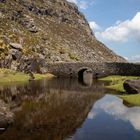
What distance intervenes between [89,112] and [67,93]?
2564 centimetres

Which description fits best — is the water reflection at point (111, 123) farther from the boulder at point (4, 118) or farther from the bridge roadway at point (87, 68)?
the bridge roadway at point (87, 68)

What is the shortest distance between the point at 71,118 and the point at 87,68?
305 ft

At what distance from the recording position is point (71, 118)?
174ft

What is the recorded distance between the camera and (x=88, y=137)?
138 ft

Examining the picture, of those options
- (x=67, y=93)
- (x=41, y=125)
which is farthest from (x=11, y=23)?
(x=41, y=125)

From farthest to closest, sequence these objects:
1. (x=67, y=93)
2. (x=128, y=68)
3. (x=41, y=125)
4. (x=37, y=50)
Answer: (x=37, y=50) → (x=128, y=68) → (x=67, y=93) → (x=41, y=125)

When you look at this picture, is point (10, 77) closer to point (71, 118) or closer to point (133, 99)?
point (133, 99)

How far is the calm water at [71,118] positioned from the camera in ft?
141

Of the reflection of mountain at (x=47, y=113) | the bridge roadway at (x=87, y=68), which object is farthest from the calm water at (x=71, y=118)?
the bridge roadway at (x=87, y=68)

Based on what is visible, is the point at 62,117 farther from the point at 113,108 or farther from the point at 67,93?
the point at 67,93

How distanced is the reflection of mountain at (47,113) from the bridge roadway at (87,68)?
54.9m

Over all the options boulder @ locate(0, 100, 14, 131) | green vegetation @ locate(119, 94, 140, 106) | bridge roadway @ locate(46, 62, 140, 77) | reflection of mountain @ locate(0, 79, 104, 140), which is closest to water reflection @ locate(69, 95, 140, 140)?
reflection of mountain @ locate(0, 79, 104, 140)

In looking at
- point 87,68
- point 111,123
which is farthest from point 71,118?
point 87,68

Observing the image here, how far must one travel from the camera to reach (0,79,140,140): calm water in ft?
141
